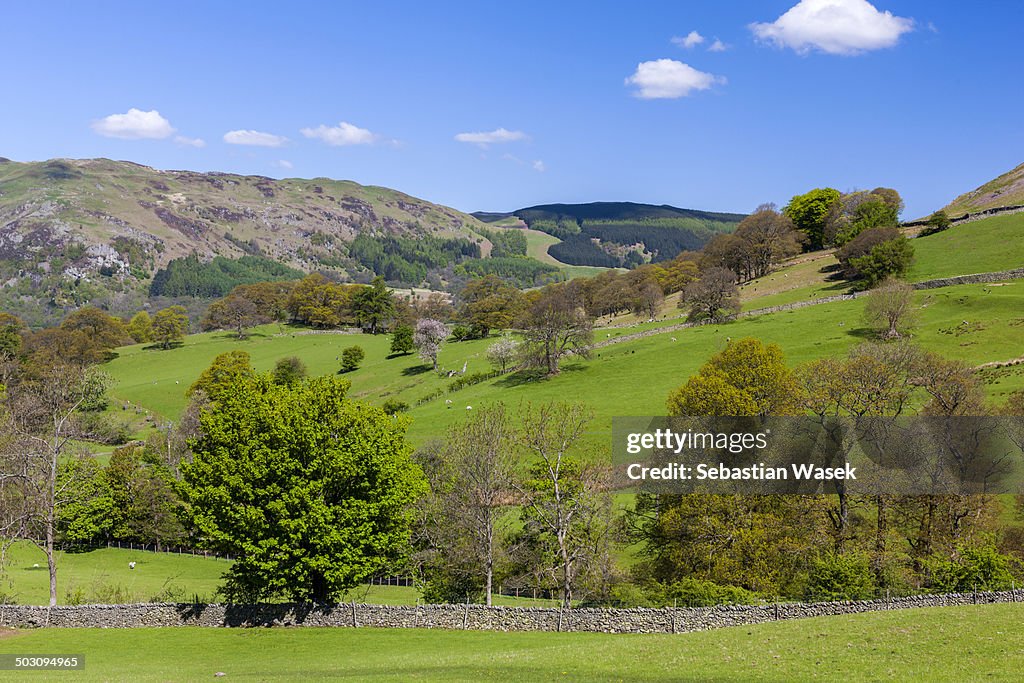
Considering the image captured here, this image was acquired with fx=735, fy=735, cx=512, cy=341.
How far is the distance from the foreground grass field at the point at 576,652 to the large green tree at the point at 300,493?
3.41 metres

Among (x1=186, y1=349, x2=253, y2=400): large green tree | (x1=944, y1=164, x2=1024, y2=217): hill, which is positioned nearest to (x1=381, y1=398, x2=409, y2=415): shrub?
(x1=186, y1=349, x2=253, y2=400): large green tree

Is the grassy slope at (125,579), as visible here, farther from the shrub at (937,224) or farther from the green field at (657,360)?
the shrub at (937,224)

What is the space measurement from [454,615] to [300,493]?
9383 millimetres

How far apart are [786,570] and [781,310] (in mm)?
69215

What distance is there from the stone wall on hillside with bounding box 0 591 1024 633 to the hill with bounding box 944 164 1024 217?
125103 millimetres

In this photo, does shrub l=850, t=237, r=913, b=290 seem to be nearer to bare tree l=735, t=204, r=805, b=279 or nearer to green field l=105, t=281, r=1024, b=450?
green field l=105, t=281, r=1024, b=450

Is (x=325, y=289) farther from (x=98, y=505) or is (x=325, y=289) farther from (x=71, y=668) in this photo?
(x=71, y=668)

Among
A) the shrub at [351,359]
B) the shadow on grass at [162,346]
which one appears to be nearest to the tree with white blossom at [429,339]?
the shrub at [351,359]

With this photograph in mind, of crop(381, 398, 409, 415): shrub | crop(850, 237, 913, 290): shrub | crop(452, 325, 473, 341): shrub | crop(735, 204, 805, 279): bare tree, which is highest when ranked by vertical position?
crop(735, 204, 805, 279): bare tree

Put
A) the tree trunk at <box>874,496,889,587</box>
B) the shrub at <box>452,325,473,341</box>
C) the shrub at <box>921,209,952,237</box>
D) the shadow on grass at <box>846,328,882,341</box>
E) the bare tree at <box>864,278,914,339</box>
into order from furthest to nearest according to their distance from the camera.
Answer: the shrub at <box>452,325,473,341</box>, the shrub at <box>921,209,952,237</box>, the shadow on grass at <box>846,328,882,341</box>, the bare tree at <box>864,278,914,339</box>, the tree trunk at <box>874,496,889,587</box>

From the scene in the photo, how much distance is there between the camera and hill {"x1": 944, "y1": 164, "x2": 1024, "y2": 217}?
136 metres

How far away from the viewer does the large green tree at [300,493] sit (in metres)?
35.8

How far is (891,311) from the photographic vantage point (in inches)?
3145

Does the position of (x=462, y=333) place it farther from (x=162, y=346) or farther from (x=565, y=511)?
(x=565, y=511)
